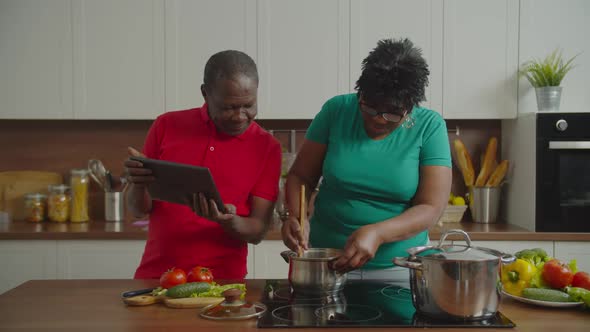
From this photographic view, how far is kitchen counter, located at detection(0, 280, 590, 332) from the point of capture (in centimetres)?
141

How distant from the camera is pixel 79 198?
3.42 meters

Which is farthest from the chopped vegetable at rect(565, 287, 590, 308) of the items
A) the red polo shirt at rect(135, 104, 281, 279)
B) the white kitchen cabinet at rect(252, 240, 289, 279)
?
the white kitchen cabinet at rect(252, 240, 289, 279)

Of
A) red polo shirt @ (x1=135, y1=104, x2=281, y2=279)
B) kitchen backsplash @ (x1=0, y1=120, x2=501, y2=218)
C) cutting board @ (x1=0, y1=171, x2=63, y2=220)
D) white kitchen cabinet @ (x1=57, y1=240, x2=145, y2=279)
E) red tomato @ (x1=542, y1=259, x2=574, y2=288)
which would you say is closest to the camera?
red tomato @ (x1=542, y1=259, x2=574, y2=288)

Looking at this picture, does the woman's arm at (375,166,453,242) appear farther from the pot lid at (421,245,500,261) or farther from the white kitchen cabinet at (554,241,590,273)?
the white kitchen cabinet at (554,241,590,273)

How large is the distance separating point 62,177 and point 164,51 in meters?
1.02

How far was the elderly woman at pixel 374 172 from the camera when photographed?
5.67ft

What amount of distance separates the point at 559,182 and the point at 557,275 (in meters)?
1.57

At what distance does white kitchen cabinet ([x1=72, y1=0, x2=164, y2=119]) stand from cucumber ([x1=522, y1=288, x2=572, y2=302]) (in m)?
2.24

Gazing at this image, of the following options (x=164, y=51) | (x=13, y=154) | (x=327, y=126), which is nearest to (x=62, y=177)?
(x=13, y=154)

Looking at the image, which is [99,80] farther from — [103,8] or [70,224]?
[70,224]

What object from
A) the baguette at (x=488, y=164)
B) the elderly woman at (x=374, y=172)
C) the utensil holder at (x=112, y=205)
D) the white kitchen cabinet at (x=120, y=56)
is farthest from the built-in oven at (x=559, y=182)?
the utensil holder at (x=112, y=205)

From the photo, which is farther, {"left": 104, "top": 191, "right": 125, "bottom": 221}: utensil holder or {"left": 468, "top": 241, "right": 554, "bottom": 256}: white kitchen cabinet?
{"left": 104, "top": 191, "right": 125, "bottom": 221}: utensil holder

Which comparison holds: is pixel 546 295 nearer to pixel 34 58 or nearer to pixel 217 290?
pixel 217 290

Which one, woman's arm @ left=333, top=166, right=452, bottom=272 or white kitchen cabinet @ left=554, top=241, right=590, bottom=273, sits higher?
woman's arm @ left=333, top=166, right=452, bottom=272
